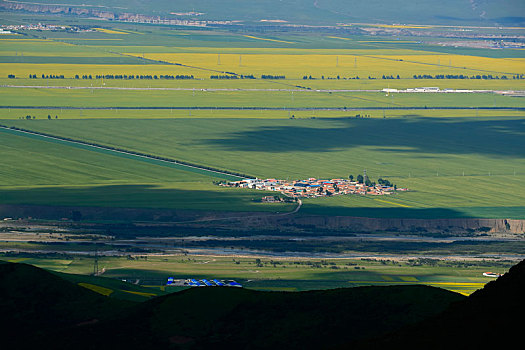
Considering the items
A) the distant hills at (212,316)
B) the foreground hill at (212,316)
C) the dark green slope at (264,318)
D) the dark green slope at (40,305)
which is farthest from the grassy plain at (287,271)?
the dark green slope at (264,318)

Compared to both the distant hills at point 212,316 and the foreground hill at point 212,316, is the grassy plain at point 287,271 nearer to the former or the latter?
the distant hills at point 212,316

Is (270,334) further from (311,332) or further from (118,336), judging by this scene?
(118,336)

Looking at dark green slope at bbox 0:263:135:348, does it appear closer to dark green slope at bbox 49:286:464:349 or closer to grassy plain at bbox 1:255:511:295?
dark green slope at bbox 49:286:464:349

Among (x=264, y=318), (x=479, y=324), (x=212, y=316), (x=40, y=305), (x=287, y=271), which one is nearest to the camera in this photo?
(x=479, y=324)

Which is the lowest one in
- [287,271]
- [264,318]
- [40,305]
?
[287,271]

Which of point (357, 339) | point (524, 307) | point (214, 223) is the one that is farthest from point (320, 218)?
point (524, 307)

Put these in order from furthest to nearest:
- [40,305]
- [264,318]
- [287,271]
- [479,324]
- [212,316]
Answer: [287,271] < [40,305] < [212,316] < [264,318] < [479,324]

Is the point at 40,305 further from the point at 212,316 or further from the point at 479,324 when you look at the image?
the point at 479,324

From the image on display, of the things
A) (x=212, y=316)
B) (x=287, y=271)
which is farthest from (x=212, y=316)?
(x=287, y=271)
